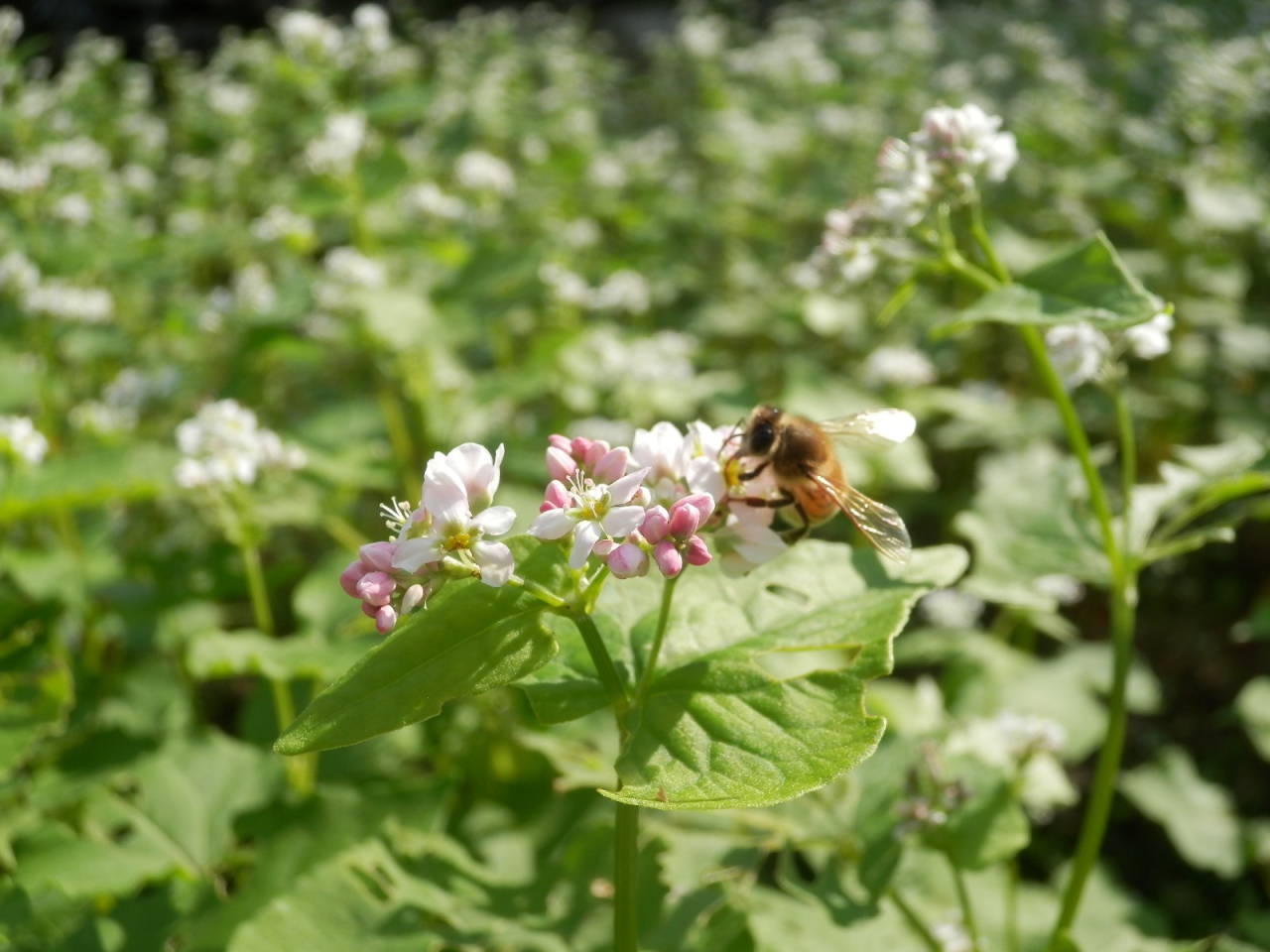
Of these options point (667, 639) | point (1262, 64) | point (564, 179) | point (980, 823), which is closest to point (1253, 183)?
point (1262, 64)

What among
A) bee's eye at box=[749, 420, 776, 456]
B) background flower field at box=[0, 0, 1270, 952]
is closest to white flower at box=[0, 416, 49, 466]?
background flower field at box=[0, 0, 1270, 952]

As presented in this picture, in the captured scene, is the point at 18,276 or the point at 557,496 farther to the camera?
the point at 18,276

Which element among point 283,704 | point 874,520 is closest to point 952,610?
point 283,704

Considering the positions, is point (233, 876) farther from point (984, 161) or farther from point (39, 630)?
point (984, 161)

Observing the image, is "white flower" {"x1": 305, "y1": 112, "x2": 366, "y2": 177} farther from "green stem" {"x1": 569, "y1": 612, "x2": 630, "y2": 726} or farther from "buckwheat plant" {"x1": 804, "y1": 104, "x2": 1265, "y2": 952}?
"green stem" {"x1": 569, "y1": 612, "x2": 630, "y2": 726}

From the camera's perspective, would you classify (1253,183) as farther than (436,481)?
Yes

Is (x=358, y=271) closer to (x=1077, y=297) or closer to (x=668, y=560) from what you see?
(x=1077, y=297)
